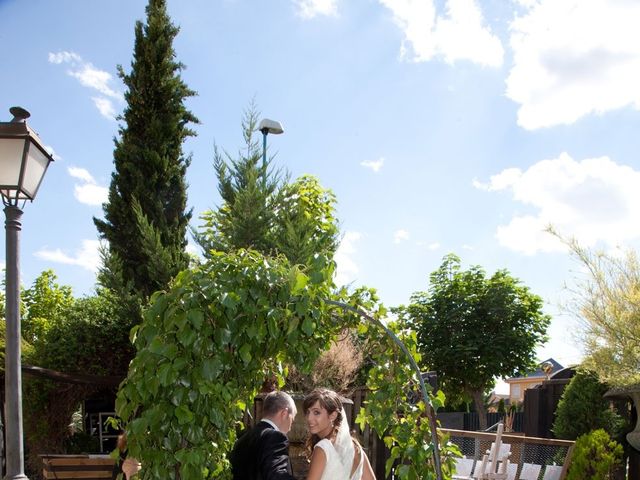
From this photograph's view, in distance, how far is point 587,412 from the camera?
906 cm

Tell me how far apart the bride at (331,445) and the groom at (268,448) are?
15cm

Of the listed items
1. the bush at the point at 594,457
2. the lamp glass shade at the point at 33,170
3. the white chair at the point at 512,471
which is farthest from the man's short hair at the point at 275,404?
the bush at the point at 594,457

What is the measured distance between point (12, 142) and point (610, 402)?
8119 mm

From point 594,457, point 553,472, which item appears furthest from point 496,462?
point 594,457

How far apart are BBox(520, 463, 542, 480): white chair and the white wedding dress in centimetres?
430

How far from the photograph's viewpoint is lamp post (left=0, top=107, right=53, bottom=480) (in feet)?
13.8

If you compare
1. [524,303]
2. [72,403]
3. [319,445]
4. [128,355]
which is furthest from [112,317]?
[524,303]

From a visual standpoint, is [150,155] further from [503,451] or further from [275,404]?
[275,404]

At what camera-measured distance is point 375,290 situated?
4609 millimetres

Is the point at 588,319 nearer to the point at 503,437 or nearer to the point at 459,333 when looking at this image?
the point at 503,437

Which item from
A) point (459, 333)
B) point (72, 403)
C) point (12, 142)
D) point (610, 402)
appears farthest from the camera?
point (459, 333)

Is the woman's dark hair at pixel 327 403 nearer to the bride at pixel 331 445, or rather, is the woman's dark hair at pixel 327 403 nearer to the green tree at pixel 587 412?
the bride at pixel 331 445

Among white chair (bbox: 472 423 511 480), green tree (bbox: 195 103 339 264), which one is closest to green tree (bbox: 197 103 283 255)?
green tree (bbox: 195 103 339 264)

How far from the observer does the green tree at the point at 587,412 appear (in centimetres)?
906
